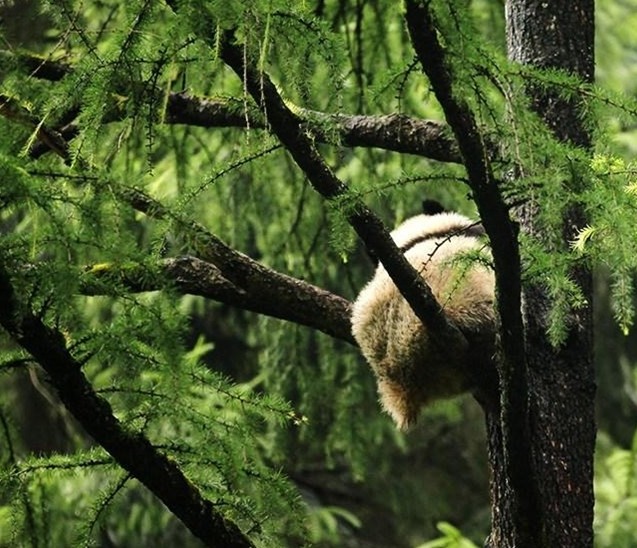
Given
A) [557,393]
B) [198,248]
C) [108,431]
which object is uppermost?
[198,248]

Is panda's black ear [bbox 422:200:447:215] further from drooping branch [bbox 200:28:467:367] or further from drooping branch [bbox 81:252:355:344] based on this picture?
drooping branch [bbox 200:28:467:367]

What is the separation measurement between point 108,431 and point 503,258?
927 millimetres

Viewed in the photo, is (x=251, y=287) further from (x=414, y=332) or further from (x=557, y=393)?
(x=557, y=393)

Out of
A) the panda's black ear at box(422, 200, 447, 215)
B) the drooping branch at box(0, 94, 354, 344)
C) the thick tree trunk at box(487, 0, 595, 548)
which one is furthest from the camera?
the panda's black ear at box(422, 200, 447, 215)

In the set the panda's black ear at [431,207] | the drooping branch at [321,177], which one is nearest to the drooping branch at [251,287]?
the drooping branch at [321,177]

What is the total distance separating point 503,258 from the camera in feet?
8.39

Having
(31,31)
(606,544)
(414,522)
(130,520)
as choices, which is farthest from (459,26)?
(414,522)

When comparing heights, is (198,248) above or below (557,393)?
above

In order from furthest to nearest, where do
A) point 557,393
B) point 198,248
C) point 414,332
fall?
point 414,332 → point 557,393 → point 198,248

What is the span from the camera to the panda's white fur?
12.3 ft

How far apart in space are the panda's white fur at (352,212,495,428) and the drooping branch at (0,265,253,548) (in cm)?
102

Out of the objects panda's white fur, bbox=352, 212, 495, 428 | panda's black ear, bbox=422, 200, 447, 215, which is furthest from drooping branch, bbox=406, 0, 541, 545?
panda's black ear, bbox=422, 200, 447, 215

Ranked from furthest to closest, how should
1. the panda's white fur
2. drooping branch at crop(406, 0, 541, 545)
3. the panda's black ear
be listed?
the panda's black ear
the panda's white fur
drooping branch at crop(406, 0, 541, 545)

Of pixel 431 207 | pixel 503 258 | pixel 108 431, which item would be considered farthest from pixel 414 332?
pixel 108 431
